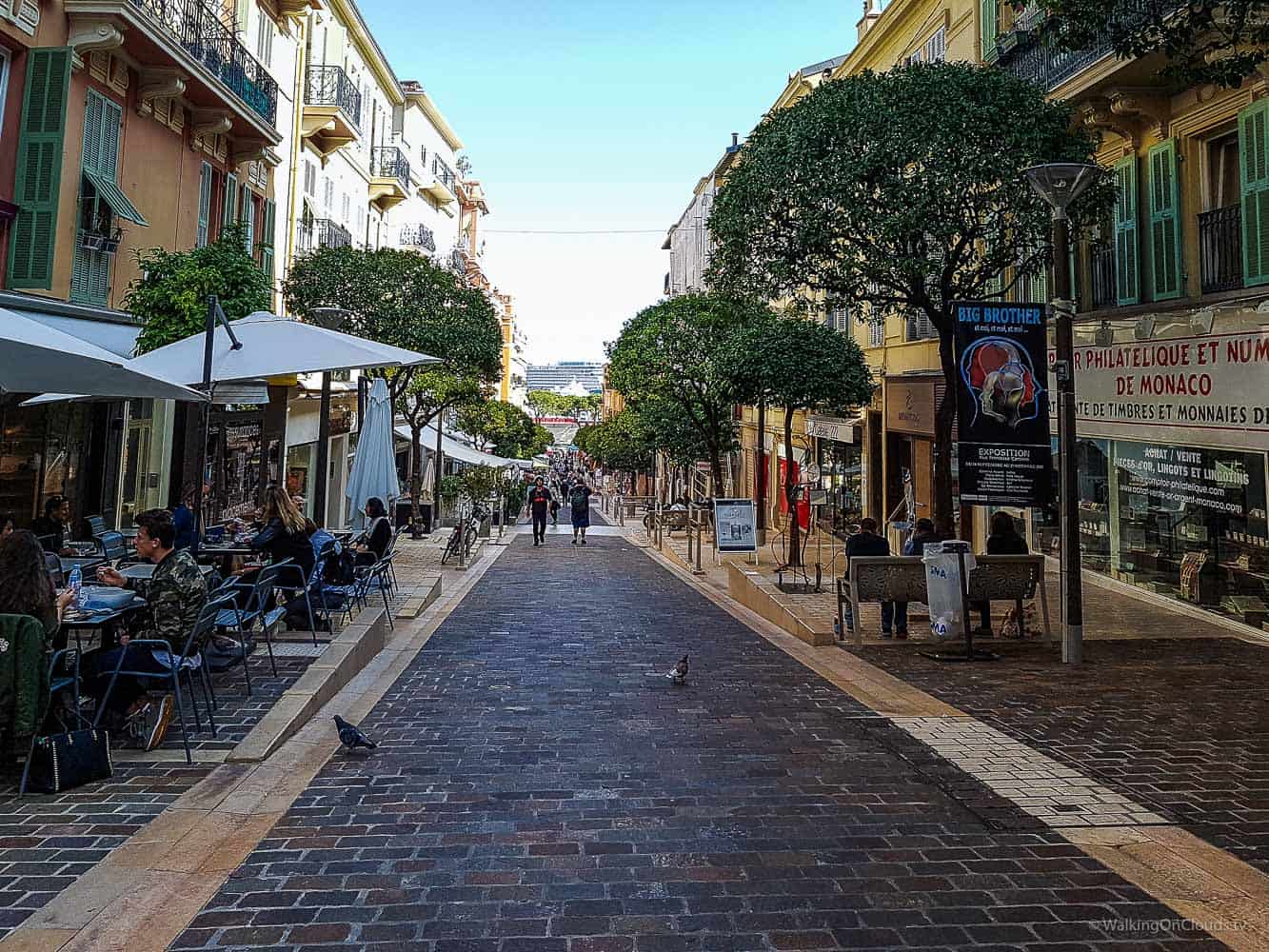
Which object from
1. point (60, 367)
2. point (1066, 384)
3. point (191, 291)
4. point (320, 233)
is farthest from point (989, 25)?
point (320, 233)

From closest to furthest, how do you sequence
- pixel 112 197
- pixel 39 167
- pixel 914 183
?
pixel 914 183 → pixel 39 167 → pixel 112 197

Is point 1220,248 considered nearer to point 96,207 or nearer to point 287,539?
point 287,539

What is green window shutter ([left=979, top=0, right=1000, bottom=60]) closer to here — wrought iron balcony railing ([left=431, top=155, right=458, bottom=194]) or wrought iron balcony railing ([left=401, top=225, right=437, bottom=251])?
wrought iron balcony railing ([left=401, top=225, right=437, bottom=251])

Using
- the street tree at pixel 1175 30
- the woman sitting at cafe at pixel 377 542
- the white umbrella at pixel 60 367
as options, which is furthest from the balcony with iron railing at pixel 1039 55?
the white umbrella at pixel 60 367

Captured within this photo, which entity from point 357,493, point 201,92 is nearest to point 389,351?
point 357,493

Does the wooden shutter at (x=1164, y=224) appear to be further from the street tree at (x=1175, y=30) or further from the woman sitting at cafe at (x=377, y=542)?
the woman sitting at cafe at (x=377, y=542)

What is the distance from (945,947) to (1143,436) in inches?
445

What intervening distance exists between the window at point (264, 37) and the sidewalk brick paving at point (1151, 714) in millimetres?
20463

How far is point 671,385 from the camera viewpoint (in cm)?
2558

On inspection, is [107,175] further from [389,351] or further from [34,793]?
[34,793]

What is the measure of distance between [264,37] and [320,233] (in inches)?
238

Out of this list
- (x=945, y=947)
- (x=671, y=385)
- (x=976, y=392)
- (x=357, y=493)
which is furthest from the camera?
(x=671, y=385)

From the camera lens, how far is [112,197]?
1353 cm

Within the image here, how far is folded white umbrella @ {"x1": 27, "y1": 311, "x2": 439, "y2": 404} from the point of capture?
8.31 meters
